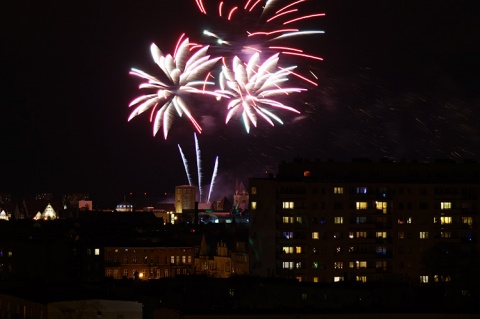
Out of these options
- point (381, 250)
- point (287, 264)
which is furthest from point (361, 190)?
point (287, 264)

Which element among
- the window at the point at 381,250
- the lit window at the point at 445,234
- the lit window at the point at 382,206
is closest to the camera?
the window at the point at 381,250

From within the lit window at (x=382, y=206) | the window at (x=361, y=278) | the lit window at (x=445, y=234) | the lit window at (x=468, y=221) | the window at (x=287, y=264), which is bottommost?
the window at (x=361, y=278)

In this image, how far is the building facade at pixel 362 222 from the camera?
77.8 m

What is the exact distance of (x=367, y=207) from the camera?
80.1 m

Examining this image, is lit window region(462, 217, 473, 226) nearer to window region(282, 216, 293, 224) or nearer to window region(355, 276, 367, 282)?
window region(355, 276, 367, 282)

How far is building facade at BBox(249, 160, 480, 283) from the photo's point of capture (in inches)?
3061

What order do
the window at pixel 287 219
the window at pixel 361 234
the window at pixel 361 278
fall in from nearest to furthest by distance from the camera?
1. the window at pixel 361 278
2. the window at pixel 287 219
3. the window at pixel 361 234

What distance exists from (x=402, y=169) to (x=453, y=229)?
5063mm

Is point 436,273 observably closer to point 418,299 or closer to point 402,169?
point 402,169

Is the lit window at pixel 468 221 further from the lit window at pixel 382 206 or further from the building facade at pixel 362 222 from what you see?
the lit window at pixel 382 206

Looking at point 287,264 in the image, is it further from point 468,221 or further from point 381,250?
point 468,221

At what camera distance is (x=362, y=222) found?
262 ft

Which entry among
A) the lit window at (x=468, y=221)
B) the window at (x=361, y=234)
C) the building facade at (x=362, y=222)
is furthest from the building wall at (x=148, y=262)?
the lit window at (x=468, y=221)

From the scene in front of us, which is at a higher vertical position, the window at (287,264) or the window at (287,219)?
the window at (287,219)
